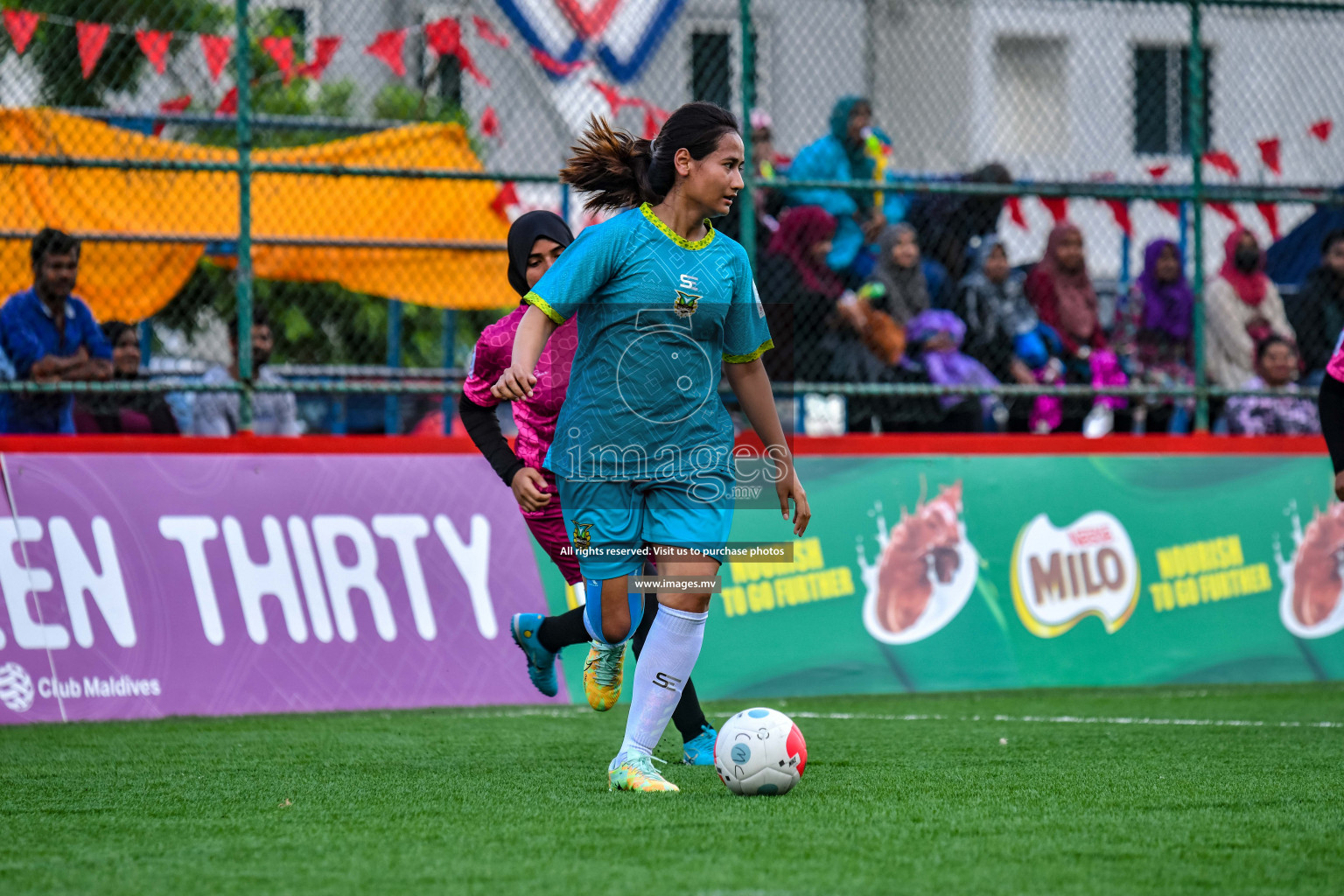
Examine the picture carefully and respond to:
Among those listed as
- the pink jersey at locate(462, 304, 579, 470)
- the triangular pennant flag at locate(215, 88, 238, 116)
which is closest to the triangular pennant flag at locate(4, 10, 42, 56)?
the triangular pennant flag at locate(215, 88, 238, 116)

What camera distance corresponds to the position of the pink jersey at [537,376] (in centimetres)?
601

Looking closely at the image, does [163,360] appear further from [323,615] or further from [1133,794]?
[1133,794]

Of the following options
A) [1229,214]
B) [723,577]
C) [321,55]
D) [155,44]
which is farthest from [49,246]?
[1229,214]

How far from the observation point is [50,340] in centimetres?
831

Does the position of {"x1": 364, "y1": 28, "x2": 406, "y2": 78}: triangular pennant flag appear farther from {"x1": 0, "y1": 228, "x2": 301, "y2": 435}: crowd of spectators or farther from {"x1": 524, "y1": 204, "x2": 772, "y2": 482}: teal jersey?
{"x1": 524, "y1": 204, "x2": 772, "y2": 482}: teal jersey

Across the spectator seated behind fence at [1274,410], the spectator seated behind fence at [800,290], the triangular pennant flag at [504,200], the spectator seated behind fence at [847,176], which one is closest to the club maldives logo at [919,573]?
the spectator seated behind fence at [800,290]

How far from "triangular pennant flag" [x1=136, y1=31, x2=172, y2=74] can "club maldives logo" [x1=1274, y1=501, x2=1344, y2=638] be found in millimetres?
6763

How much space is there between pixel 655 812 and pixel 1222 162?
7.31m

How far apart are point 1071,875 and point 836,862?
1.69 ft

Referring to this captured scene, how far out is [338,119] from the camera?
11016 millimetres

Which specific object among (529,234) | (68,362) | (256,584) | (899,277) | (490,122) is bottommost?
(256,584)

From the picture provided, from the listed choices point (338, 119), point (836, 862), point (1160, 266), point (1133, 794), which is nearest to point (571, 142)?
point (338, 119)

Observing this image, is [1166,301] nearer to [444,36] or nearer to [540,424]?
[444,36]

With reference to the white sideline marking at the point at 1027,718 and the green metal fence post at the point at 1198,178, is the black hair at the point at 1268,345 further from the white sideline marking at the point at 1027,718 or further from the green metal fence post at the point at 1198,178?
the white sideline marking at the point at 1027,718
